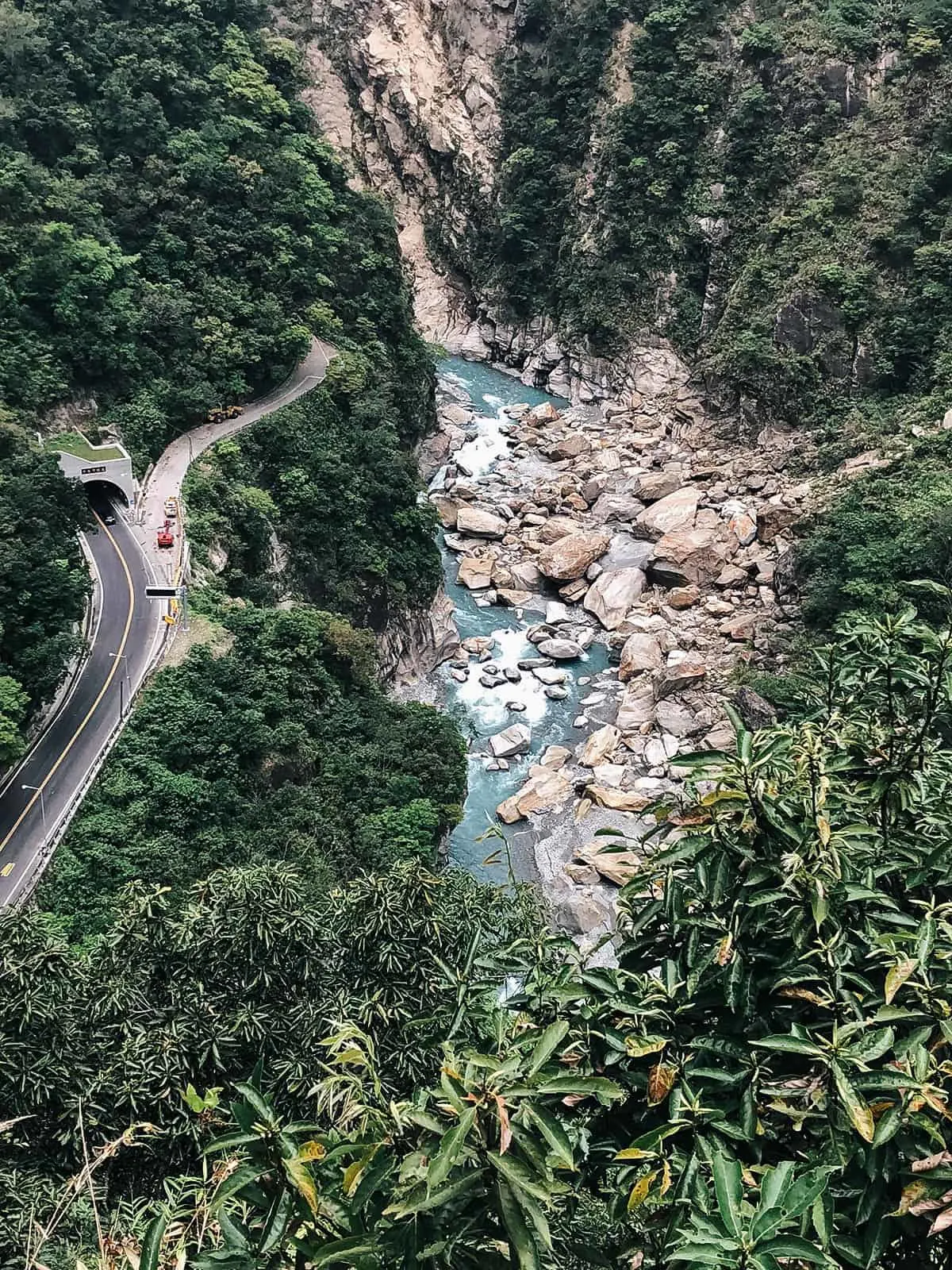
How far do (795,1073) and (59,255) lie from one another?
29.0 m

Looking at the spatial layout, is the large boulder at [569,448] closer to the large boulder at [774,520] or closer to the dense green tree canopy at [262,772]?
the large boulder at [774,520]

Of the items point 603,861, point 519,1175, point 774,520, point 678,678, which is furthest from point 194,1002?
point 774,520

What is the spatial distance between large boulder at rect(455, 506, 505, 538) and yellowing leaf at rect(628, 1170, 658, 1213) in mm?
34353

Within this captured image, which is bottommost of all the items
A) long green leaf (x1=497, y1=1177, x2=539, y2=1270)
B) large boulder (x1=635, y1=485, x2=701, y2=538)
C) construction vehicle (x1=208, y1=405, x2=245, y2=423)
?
large boulder (x1=635, y1=485, x2=701, y2=538)

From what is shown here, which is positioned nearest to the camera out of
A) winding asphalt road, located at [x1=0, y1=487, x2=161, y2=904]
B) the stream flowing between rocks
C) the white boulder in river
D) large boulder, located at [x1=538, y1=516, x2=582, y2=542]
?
winding asphalt road, located at [x1=0, y1=487, x2=161, y2=904]

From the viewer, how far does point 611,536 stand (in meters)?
36.6

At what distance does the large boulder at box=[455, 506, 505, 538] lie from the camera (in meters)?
37.6

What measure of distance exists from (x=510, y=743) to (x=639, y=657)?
552 cm

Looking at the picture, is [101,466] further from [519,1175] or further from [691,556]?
[519,1175]

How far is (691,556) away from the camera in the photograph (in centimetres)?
3322

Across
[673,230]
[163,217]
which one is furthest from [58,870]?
[673,230]

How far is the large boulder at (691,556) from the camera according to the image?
33219 millimetres

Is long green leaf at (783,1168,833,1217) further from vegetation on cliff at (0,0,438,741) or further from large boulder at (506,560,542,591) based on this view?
large boulder at (506,560,542,591)

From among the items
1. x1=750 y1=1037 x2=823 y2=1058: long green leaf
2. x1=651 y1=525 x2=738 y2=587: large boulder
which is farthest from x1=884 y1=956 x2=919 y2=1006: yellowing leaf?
x1=651 y1=525 x2=738 y2=587: large boulder
